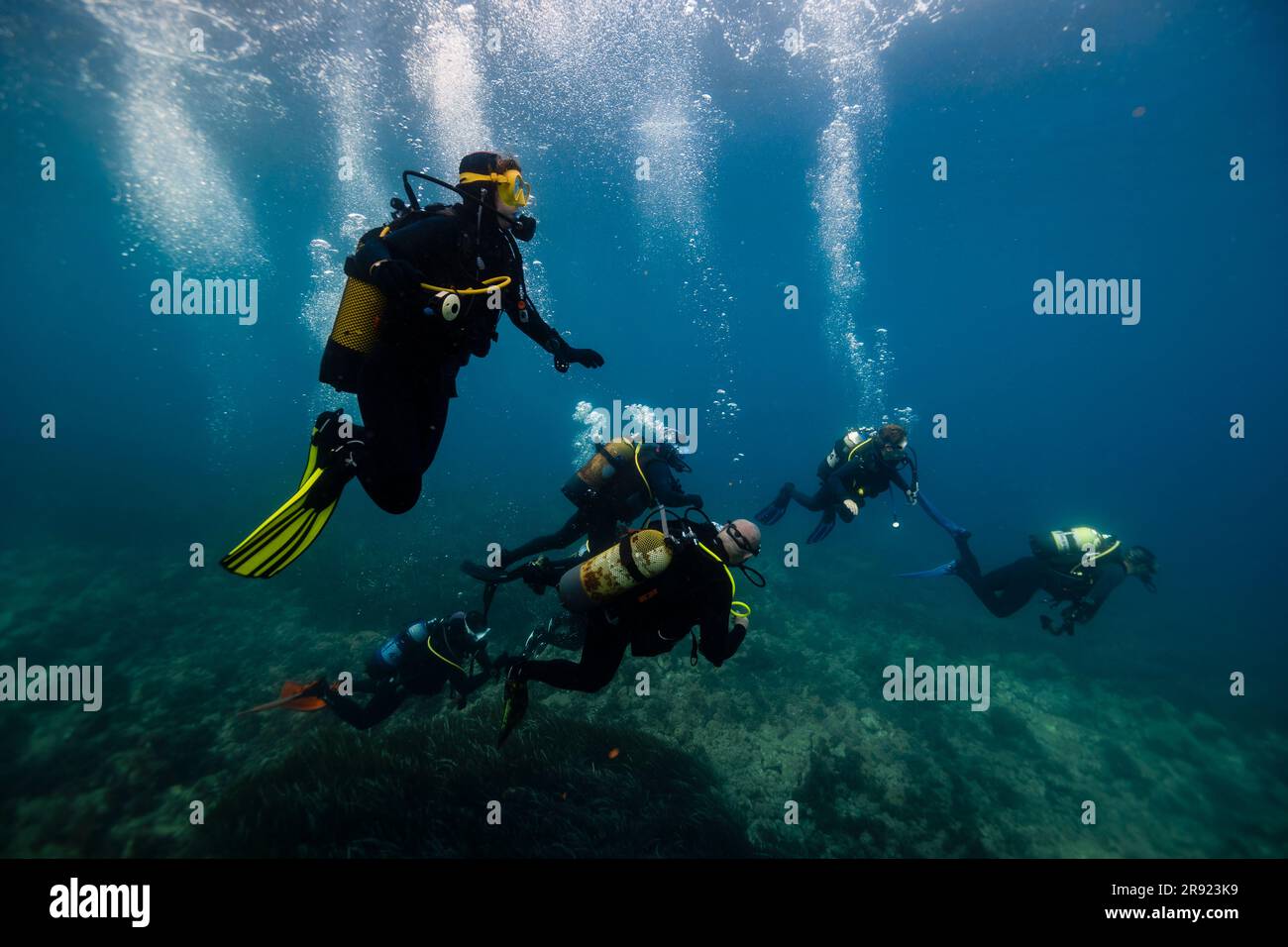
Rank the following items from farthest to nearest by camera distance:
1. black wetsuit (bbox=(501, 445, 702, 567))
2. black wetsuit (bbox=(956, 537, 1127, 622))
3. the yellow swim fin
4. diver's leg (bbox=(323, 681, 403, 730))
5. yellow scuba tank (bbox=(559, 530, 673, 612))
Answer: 1. black wetsuit (bbox=(956, 537, 1127, 622))
2. diver's leg (bbox=(323, 681, 403, 730))
3. black wetsuit (bbox=(501, 445, 702, 567))
4. yellow scuba tank (bbox=(559, 530, 673, 612))
5. the yellow swim fin

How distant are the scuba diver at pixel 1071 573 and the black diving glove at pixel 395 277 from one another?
10.7 metres

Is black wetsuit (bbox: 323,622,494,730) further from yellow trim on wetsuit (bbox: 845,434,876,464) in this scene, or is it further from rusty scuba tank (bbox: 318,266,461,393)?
yellow trim on wetsuit (bbox: 845,434,876,464)

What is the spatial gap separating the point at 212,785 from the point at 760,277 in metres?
71.3

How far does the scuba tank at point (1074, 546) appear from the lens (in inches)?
340

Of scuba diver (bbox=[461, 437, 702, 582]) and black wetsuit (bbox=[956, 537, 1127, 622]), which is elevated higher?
scuba diver (bbox=[461, 437, 702, 582])

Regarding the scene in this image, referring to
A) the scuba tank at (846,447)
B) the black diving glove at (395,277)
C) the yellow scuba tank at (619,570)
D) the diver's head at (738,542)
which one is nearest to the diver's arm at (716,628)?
the diver's head at (738,542)

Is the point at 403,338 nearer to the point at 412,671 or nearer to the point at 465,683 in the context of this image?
the point at 465,683

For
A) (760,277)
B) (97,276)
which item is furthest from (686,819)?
(97,276)

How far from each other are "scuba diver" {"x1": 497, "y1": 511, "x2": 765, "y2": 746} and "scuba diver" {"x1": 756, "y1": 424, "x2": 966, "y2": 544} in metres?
5.17

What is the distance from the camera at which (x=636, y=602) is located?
4.13 metres

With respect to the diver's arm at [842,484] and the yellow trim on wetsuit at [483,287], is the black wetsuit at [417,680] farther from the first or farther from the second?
the diver's arm at [842,484]

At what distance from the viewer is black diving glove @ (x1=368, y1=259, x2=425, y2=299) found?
249 cm
